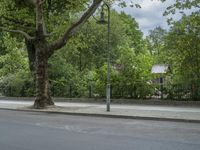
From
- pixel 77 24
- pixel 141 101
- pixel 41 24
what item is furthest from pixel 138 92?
pixel 41 24

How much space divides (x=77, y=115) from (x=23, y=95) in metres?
14.0

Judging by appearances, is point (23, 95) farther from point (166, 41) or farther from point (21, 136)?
point (21, 136)

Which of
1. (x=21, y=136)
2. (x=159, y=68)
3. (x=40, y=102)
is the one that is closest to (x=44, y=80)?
(x=40, y=102)

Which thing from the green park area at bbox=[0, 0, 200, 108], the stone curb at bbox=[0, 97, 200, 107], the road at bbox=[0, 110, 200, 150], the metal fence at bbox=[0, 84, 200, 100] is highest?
the green park area at bbox=[0, 0, 200, 108]

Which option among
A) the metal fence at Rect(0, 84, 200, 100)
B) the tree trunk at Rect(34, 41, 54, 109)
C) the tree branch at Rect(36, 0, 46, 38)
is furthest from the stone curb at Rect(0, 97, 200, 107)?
the tree branch at Rect(36, 0, 46, 38)

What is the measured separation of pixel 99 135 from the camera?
12.4m

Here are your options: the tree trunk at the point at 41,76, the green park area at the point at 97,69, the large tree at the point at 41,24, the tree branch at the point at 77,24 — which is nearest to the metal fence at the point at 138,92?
the green park area at the point at 97,69

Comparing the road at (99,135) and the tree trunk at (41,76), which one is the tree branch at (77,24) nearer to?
the tree trunk at (41,76)

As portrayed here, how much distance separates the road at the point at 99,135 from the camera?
10.3 meters

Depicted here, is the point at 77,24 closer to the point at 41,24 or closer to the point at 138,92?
the point at 41,24

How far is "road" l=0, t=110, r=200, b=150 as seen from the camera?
10344 millimetres

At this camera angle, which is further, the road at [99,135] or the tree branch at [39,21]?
the tree branch at [39,21]

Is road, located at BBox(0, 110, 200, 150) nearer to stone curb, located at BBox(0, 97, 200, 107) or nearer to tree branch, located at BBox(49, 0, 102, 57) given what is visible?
stone curb, located at BBox(0, 97, 200, 107)

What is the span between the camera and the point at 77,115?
1980cm
